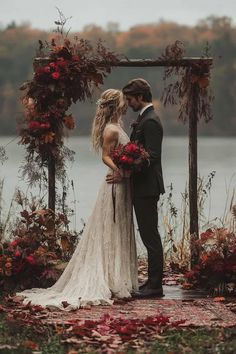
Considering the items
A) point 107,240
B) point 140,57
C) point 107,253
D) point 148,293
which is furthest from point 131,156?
point 140,57

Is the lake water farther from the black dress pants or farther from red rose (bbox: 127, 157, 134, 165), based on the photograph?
red rose (bbox: 127, 157, 134, 165)

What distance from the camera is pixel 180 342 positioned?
Answer: 7129 millimetres

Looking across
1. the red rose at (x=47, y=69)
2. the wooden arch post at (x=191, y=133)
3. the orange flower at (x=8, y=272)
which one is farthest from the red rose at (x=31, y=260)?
the red rose at (x=47, y=69)

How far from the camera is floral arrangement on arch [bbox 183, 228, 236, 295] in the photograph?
31.3ft

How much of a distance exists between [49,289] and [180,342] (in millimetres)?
2501

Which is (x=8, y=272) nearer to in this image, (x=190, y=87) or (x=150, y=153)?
(x=150, y=153)

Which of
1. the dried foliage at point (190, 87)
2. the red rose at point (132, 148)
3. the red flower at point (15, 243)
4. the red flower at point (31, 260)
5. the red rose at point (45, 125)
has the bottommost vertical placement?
the red flower at point (31, 260)

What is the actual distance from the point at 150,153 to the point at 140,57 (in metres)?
37.8

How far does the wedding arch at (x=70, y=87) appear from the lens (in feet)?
33.8

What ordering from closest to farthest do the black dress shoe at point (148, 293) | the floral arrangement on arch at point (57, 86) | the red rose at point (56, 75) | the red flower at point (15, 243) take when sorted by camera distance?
1. the black dress shoe at point (148, 293)
2. the red flower at point (15, 243)
3. the red rose at point (56, 75)
4. the floral arrangement on arch at point (57, 86)

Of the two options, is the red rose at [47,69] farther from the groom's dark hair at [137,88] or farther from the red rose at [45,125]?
the groom's dark hair at [137,88]

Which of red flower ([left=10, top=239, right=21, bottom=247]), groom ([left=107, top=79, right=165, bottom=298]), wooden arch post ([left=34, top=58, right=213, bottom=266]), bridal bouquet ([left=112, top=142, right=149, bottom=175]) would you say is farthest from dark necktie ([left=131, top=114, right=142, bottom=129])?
red flower ([left=10, top=239, right=21, bottom=247])

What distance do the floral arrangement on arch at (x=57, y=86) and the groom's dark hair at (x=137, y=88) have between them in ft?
3.89

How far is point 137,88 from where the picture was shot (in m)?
9.07
